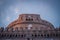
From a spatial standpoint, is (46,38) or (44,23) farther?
(44,23)

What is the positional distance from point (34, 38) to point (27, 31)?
44cm

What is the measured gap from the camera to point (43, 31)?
815 cm

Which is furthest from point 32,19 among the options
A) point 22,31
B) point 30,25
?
point 22,31

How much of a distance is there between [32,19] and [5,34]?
6.75 feet

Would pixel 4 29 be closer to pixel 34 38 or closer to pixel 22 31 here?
pixel 22 31

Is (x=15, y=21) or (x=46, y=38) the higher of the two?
(x=15, y=21)

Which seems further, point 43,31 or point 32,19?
point 32,19

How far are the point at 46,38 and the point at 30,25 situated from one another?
1611mm

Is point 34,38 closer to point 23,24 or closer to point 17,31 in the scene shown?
point 17,31

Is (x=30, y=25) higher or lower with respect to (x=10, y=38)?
higher

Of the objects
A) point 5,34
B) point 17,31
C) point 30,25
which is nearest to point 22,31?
point 17,31

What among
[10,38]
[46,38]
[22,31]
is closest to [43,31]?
[46,38]

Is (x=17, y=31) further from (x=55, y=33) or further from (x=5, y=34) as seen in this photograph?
(x=55, y=33)

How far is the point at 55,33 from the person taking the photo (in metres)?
8.08
